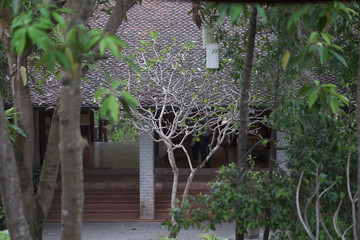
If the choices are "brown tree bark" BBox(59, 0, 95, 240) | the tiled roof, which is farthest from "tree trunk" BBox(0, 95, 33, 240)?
the tiled roof

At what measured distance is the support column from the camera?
12.8m

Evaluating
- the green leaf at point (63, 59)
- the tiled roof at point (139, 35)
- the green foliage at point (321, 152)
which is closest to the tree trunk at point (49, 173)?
the green foliage at point (321, 152)

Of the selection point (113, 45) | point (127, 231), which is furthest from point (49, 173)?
point (127, 231)

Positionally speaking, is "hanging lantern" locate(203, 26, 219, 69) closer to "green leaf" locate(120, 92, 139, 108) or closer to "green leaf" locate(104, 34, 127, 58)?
"green leaf" locate(120, 92, 139, 108)

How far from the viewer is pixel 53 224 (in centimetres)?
1252

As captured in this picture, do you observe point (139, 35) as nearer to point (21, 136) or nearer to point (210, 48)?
point (210, 48)

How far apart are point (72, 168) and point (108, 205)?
10967 mm

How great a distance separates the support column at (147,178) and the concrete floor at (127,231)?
35cm

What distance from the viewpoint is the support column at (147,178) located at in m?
12.8

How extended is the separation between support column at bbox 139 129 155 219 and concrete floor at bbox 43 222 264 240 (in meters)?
0.35

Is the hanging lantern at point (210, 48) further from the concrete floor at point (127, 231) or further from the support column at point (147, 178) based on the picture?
the support column at point (147, 178)

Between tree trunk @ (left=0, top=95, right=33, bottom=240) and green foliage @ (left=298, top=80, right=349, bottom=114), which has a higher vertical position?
green foliage @ (left=298, top=80, right=349, bottom=114)

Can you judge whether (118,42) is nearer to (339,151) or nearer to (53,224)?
(339,151)

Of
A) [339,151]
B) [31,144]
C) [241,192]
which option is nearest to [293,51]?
[339,151]
